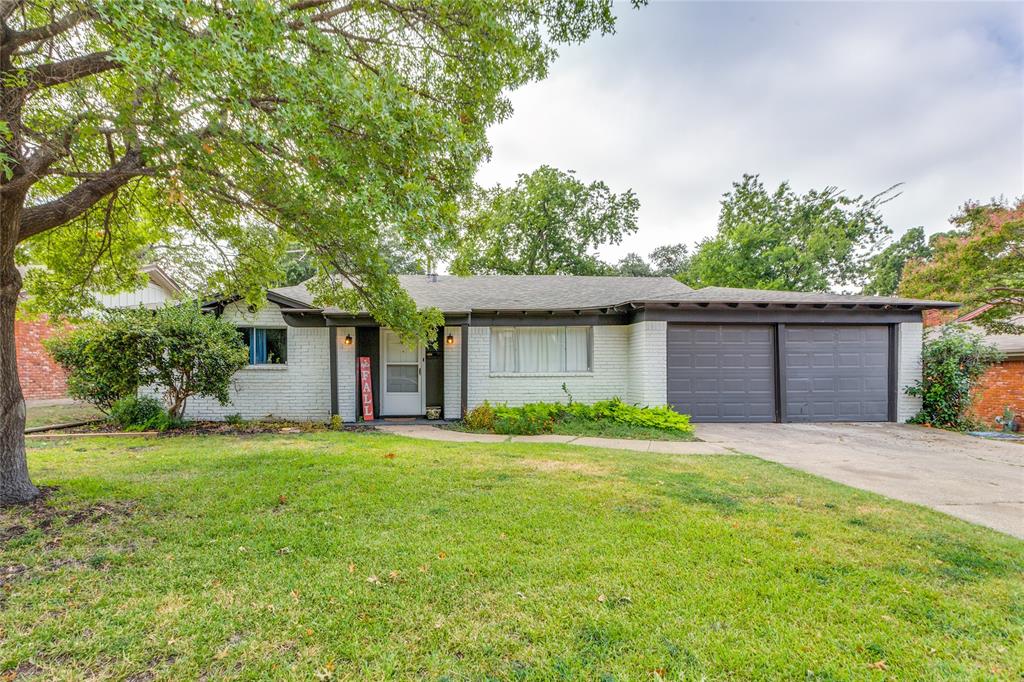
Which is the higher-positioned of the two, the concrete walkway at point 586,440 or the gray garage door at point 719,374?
the gray garage door at point 719,374

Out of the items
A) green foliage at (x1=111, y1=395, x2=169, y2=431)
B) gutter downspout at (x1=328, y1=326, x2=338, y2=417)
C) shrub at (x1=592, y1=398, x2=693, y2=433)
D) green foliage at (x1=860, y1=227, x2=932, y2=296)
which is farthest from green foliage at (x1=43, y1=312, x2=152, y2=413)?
green foliage at (x1=860, y1=227, x2=932, y2=296)

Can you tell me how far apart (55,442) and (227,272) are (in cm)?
438

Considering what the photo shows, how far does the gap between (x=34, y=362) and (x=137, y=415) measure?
943 centimetres

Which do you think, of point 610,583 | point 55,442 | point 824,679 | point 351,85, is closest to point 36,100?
point 351,85

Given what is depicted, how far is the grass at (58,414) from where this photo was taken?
8969 millimetres

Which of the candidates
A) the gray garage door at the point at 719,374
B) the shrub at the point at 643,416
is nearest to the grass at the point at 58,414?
the shrub at the point at 643,416

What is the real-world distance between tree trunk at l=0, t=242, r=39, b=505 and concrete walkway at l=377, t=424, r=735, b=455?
4818 mm

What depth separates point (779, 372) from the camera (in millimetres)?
9570

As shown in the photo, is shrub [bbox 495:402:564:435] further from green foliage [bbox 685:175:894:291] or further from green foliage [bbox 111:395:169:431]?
green foliage [bbox 685:175:894:291]

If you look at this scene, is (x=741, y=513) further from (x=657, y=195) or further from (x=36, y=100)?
(x=657, y=195)

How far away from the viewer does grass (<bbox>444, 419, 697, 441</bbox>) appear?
7871 millimetres

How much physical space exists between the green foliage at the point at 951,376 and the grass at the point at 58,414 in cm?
1793

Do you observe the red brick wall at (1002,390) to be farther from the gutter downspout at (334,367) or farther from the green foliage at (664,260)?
the green foliage at (664,260)

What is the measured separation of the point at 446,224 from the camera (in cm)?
427
